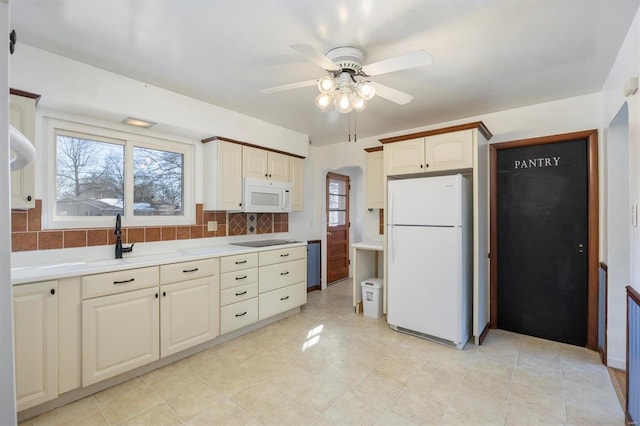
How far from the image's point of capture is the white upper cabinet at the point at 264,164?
3.52 metres

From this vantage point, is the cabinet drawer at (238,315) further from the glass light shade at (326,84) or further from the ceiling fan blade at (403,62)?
the ceiling fan blade at (403,62)

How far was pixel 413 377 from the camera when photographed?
2.34 metres

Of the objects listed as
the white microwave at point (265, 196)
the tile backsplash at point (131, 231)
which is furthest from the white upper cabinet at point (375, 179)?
the tile backsplash at point (131, 231)

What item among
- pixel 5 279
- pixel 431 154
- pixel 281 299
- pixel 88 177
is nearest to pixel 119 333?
pixel 88 177

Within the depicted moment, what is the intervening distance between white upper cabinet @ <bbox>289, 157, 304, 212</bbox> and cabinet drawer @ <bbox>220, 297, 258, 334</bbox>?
4.67 ft

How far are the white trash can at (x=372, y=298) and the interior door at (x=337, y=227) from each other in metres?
1.63

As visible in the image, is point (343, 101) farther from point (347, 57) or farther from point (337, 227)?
point (337, 227)

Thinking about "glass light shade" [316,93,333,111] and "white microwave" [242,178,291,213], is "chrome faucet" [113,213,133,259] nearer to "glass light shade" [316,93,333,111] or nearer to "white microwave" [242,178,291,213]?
"white microwave" [242,178,291,213]

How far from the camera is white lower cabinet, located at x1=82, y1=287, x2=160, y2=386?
209 cm

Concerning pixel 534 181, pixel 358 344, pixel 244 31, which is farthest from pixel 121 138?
pixel 534 181

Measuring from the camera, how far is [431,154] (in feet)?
10.1

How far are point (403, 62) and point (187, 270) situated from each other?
Result: 229 cm

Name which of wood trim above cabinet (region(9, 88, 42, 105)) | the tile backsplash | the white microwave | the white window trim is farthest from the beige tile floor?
wood trim above cabinet (region(9, 88, 42, 105))

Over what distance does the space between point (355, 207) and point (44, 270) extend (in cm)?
484
